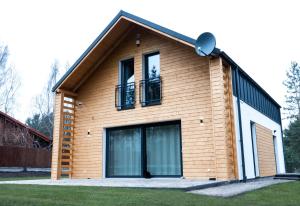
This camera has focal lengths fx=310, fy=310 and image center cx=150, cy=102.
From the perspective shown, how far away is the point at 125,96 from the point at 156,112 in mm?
1416

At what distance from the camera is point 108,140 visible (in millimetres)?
10258

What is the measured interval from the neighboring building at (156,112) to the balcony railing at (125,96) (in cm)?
3

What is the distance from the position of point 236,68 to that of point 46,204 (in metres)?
6.78

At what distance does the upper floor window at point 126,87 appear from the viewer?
32.4 ft

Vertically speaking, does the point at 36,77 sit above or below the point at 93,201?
above

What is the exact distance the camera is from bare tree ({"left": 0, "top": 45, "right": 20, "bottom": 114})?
23.6 meters

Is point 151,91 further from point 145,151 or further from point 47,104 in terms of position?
point 47,104

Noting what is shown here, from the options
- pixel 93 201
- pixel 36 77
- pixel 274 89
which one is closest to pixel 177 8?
pixel 93 201

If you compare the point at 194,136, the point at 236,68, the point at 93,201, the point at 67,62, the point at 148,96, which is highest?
the point at 67,62

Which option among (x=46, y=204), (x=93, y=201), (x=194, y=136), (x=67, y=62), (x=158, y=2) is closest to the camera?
(x=46, y=204)

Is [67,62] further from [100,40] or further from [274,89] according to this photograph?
[274,89]

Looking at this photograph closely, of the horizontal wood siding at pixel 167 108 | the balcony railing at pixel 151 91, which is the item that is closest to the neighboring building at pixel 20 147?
the horizontal wood siding at pixel 167 108

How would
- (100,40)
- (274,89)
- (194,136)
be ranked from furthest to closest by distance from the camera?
1. (274,89)
2. (100,40)
3. (194,136)

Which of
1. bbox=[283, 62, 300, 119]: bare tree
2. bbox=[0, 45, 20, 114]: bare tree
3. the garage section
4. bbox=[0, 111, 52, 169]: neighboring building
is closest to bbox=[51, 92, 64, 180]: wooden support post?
the garage section
